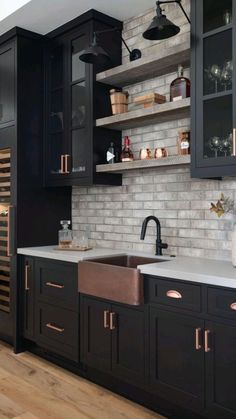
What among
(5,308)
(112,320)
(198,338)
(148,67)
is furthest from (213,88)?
(5,308)

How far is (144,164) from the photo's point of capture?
9.31ft

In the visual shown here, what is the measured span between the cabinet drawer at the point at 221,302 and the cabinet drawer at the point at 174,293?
0.07 m

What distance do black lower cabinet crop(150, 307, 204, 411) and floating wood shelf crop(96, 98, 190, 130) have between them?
4.32 ft

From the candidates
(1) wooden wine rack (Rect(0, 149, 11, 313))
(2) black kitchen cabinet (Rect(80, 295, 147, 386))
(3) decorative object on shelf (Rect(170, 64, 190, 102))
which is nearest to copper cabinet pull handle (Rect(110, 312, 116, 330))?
(2) black kitchen cabinet (Rect(80, 295, 147, 386))

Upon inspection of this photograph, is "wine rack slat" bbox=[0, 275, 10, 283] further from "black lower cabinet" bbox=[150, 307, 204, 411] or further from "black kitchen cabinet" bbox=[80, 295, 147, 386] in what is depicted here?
"black lower cabinet" bbox=[150, 307, 204, 411]

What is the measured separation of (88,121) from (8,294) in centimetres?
173

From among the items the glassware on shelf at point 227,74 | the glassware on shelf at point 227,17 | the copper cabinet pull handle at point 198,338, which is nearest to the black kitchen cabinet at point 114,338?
the copper cabinet pull handle at point 198,338

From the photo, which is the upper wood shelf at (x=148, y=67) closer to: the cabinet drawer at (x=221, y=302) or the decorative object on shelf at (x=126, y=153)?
the decorative object on shelf at (x=126, y=153)

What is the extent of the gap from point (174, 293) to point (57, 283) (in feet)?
3.86

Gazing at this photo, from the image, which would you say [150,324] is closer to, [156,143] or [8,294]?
[156,143]

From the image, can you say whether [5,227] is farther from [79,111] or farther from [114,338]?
[114,338]

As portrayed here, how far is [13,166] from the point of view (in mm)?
3475

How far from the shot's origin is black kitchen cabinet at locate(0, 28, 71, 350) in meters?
3.45

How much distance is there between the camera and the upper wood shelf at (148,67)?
2656 millimetres
